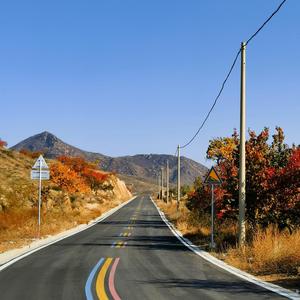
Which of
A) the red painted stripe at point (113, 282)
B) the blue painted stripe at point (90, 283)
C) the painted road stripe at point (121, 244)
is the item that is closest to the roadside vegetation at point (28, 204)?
the painted road stripe at point (121, 244)

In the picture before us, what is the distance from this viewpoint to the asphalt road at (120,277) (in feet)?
31.8

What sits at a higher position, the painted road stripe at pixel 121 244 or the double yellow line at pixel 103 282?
the double yellow line at pixel 103 282

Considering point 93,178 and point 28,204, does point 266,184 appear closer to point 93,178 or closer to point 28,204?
point 28,204

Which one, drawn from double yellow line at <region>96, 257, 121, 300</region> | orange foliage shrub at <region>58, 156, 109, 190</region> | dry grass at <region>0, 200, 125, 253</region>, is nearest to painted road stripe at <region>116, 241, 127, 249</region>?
dry grass at <region>0, 200, 125, 253</region>

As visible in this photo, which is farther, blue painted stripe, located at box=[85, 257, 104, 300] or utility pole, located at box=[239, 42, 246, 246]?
utility pole, located at box=[239, 42, 246, 246]

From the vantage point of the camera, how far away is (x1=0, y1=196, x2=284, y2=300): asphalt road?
9.69 metres

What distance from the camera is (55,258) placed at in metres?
15.7

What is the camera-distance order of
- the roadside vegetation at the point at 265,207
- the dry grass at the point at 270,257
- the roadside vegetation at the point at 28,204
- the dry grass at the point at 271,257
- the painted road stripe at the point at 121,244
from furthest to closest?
the roadside vegetation at the point at 28,204
the painted road stripe at the point at 121,244
the roadside vegetation at the point at 265,207
the dry grass at the point at 271,257
the dry grass at the point at 270,257

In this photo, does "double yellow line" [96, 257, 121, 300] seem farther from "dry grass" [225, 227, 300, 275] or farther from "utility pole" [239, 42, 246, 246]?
"utility pole" [239, 42, 246, 246]

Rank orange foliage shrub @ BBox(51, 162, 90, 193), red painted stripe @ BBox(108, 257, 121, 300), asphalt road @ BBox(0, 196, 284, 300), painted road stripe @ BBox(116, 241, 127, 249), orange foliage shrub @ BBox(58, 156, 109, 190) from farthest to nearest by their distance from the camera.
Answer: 1. orange foliage shrub @ BBox(58, 156, 109, 190)
2. orange foliage shrub @ BBox(51, 162, 90, 193)
3. painted road stripe @ BBox(116, 241, 127, 249)
4. asphalt road @ BBox(0, 196, 284, 300)
5. red painted stripe @ BBox(108, 257, 121, 300)

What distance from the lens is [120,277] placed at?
38.8ft

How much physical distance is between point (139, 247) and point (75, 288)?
9.17 meters

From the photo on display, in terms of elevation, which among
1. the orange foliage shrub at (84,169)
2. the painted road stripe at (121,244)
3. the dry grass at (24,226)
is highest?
the orange foliage shrub at (84,169)

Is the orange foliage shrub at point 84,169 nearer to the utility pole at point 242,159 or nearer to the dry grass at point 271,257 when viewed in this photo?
the utility pole at point 242,159
